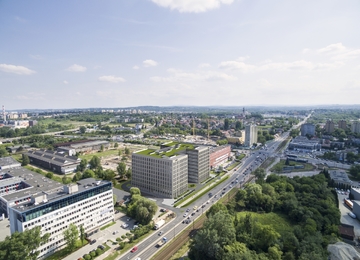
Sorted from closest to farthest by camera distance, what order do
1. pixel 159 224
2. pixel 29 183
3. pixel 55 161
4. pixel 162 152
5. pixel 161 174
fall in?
pixel 159 224, pixel 29 183, pixel 161 174, pixel 162 152, pixel 55 161

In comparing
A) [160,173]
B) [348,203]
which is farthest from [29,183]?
[348,203]

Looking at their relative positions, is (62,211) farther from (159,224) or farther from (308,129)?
(308,129)

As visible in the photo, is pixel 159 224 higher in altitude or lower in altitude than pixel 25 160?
lower

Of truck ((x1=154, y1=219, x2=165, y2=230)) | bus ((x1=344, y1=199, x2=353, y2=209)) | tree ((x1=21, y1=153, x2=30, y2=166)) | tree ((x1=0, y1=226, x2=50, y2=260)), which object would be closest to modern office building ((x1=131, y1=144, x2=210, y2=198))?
truck ((x1=154, y1=219, x2=165, y2=230))

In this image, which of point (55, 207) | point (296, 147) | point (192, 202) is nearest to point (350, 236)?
point (192, 202)

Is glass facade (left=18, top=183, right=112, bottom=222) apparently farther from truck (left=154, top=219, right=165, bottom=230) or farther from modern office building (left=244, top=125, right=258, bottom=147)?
modern office building (left=244, top=125, right=258, bottom=147)

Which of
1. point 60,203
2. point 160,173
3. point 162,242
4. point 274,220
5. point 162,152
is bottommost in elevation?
point 162,242

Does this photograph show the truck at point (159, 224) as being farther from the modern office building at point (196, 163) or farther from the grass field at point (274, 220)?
the modern office building at point (196, 163)
